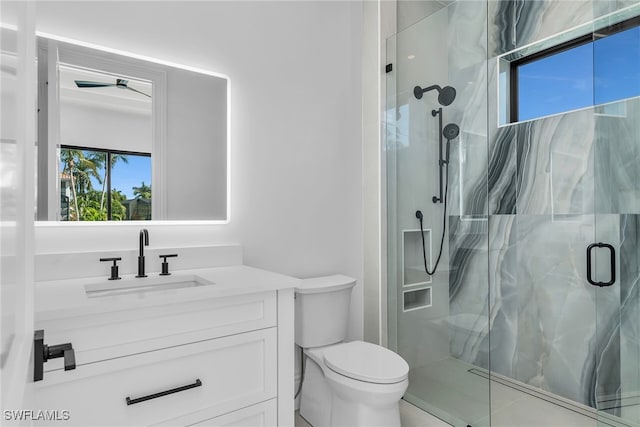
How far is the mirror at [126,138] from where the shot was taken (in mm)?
1533

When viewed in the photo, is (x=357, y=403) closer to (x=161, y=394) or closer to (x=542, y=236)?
(x=161, y=394)

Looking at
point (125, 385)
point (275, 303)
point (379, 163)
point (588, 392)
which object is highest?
point (379, 163)

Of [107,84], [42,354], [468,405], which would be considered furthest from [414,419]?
[107,84]

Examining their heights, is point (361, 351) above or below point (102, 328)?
below

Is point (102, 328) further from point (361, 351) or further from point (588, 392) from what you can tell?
point (588, 392)

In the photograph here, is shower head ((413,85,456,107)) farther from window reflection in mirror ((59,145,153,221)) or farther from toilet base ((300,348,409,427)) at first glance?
window reflection in mirror ((59,145,153,221))

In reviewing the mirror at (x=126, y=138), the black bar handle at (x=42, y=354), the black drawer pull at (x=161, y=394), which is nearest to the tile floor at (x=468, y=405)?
the black drawer pull at (x=161, y=394)

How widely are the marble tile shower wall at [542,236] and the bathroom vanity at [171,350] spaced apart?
44.4 inches

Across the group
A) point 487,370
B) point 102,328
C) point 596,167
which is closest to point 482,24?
point 596,167

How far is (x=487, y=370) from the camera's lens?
184cm

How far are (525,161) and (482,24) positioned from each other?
0.89 m

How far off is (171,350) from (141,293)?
0.92 ft

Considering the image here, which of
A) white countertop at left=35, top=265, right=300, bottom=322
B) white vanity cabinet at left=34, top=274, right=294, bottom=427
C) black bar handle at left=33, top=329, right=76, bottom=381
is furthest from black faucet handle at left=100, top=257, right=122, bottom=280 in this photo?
black bar handle at left=33, top=329, right=76, bottom=381

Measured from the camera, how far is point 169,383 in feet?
3.98
